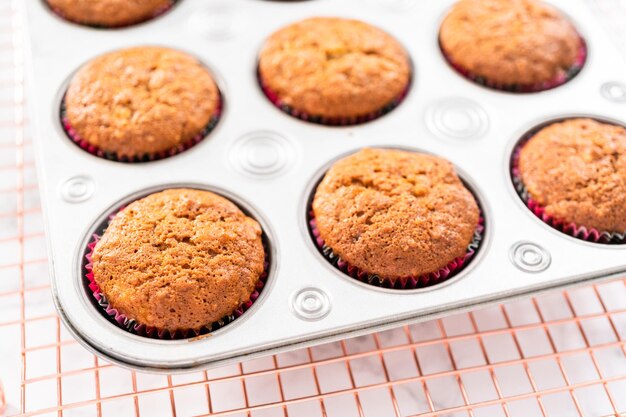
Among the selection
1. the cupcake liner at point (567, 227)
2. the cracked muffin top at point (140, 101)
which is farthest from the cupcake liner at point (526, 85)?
the cracked muffin top at point (140, 101)

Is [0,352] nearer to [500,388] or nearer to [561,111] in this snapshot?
[500,388]

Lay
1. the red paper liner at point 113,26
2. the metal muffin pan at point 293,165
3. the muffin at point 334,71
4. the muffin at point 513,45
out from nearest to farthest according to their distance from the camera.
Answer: the metal muffin pan at point 293,165 < the muffin at point 334,71 < the muffin at point 513,45 < the red paper liner at point 113,26

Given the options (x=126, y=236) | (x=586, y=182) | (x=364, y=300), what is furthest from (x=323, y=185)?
(x=586, y=182)

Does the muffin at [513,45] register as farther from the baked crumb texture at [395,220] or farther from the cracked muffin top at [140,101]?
the cracked muffin top at [140,101]

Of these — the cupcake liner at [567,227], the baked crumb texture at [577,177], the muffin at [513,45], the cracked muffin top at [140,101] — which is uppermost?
the muffin at [513,45]

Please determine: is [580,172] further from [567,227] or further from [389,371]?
[389,371]

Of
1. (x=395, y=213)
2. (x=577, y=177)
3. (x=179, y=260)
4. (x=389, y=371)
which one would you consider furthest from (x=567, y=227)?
(x=179, y=260)

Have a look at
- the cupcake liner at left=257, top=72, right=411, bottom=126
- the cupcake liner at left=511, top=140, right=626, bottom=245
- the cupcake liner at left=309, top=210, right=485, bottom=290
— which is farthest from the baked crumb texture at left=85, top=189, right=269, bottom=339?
the cupcake liner at left=511, top=140, right=626, bottom=245
